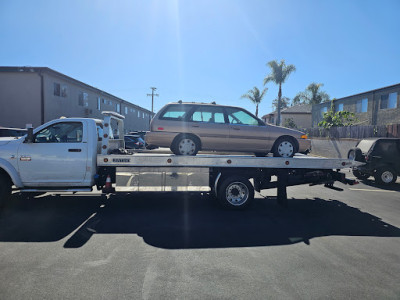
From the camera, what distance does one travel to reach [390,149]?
1054cm

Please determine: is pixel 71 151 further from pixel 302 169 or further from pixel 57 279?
pixel 302 169

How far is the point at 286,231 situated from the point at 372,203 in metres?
3.95

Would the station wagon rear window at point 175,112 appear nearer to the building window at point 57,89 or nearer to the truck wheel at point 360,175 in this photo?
the truck wheel at point 360,175

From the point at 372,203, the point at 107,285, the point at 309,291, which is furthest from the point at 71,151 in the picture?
the point at 372,203

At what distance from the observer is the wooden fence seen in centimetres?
1616

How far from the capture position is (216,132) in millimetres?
6836

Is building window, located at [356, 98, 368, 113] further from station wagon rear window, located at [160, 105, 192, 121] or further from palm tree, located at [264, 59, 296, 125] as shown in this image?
station wagon rear window, located at [160, 105, 192, 121]

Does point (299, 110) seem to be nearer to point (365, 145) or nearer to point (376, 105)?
point (376, 105)

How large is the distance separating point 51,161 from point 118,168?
142cm

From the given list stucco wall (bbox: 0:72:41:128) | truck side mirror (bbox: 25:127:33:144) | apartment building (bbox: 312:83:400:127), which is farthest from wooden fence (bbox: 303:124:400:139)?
stucco wall (bbox: 0:72:41:128)

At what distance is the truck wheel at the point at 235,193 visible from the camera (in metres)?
6.23

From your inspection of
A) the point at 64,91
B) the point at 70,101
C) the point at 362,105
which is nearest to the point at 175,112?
the point at 64,91

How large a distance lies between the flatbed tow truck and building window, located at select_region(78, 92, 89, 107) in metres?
22.3

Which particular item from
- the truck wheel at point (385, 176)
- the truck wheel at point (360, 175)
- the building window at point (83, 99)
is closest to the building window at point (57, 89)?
the building window at point (83, 99)
